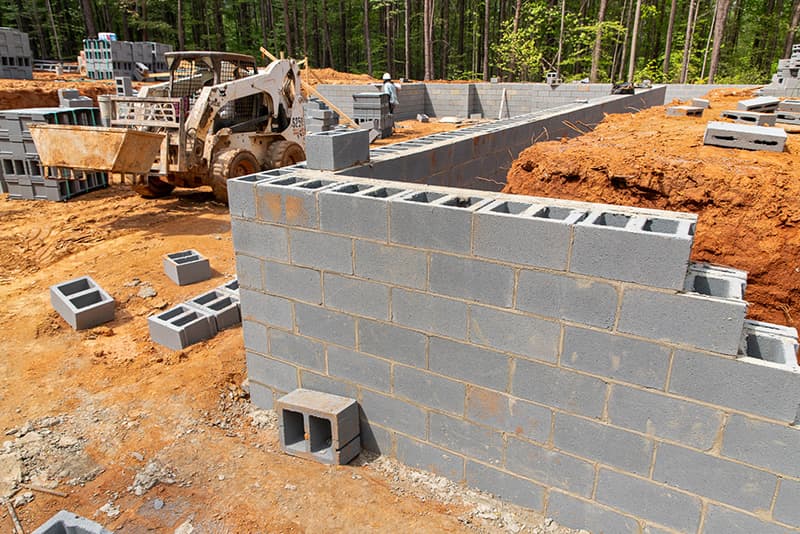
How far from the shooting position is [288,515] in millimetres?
3834

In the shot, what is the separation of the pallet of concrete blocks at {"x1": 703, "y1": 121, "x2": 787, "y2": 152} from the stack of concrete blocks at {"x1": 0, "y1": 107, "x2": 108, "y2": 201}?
1172 centimetres

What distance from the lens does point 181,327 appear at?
629 cm

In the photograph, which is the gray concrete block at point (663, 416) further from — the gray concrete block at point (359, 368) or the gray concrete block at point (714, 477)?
the gray concrete block at point (359, 368)

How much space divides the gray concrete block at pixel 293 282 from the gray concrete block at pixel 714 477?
2667 mm

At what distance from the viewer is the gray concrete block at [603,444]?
3.22 metres

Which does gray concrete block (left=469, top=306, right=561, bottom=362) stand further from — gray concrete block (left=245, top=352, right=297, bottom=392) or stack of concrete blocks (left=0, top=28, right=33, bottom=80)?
stack of concrete blocks (left=0, top=28, right=33, bottom=80)

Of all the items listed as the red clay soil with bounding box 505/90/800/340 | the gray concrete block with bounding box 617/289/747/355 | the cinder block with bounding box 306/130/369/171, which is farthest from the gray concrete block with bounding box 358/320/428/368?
the red clay soil with bounding box 505/90/800/340

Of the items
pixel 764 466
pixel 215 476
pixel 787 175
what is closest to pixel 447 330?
pixel 764 466

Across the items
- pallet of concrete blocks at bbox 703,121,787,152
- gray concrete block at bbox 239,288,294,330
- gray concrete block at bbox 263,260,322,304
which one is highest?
pallet of concrete blocks at bbox 703,121,787,152

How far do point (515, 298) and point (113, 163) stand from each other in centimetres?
801

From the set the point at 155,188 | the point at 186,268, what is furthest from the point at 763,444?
the point at 155,188

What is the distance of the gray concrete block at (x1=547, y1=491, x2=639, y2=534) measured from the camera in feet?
11.2

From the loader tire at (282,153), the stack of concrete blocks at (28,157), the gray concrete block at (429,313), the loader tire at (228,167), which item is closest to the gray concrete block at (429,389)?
the gray concrete block at (429,313)

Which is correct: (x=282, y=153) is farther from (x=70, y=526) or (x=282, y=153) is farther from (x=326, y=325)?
(x=70, y=526)
